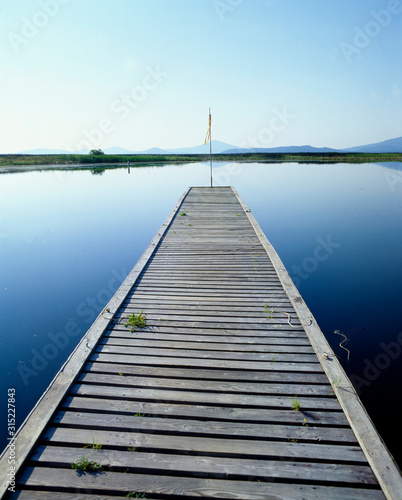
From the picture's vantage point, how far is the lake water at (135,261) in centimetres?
475

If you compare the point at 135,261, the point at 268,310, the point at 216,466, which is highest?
the point at 268,310

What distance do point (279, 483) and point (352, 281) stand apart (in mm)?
6647

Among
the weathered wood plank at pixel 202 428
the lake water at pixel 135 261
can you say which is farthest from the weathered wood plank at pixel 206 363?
the lake water at pixel 135 261

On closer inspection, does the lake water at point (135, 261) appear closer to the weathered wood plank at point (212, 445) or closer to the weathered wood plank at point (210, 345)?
the weathered wood plank at point (210, 345)

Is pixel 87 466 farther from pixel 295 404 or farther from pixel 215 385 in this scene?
pixel 295 404

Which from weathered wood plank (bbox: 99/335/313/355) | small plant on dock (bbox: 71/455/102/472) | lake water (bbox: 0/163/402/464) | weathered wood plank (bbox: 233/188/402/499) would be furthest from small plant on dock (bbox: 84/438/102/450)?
weathered wood plank (bbox: 233/188/402/499)

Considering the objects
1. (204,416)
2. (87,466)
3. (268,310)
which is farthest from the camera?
(268,310)

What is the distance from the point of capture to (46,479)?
2.20 meters

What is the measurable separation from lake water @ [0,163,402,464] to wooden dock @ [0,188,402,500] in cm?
148

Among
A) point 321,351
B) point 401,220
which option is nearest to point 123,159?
point 401,220

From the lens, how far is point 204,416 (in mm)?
2693

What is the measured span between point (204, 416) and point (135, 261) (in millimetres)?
7229

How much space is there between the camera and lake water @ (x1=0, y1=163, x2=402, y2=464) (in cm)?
475

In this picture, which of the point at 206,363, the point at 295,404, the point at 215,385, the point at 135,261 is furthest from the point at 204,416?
the point at 135,261
